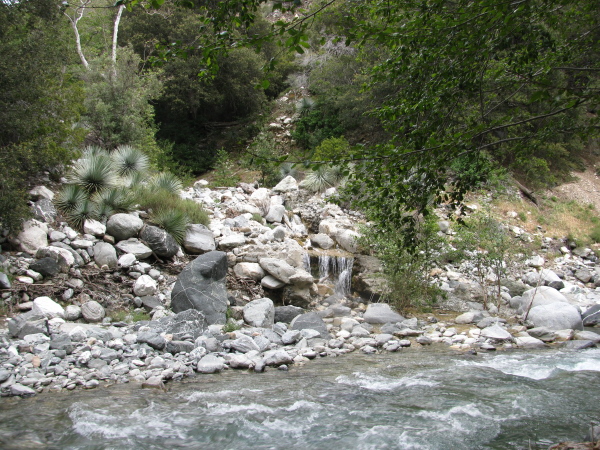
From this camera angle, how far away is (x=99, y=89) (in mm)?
14836

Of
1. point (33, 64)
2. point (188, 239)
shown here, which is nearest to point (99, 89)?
point (33, 64)

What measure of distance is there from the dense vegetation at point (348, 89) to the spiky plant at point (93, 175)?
465 millimetres

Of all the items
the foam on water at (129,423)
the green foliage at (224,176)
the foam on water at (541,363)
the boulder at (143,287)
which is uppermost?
the green foliage at (224,176)

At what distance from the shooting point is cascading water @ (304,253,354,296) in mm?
10820

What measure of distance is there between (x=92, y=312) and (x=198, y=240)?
3292 millimetres

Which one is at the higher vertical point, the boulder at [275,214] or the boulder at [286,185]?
the boulder at [286,185]

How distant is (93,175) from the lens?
9984 millimetres

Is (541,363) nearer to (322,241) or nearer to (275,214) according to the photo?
(322,241)

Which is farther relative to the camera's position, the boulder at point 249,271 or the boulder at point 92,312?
the boulder at point 249,271

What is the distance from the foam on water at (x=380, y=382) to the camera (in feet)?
17.1

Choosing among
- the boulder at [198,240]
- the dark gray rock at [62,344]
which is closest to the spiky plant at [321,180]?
the boulder at [198,240]

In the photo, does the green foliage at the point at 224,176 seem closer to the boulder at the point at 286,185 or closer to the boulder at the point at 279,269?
the boulder at the point at 286,185

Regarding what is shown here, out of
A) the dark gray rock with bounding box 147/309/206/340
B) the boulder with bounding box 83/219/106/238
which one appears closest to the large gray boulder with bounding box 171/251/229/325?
the dark gray rock with bounding box 147/309/206/340

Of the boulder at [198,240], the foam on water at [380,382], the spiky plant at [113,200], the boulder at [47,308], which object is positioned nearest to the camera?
the foam on water at [380,382]
